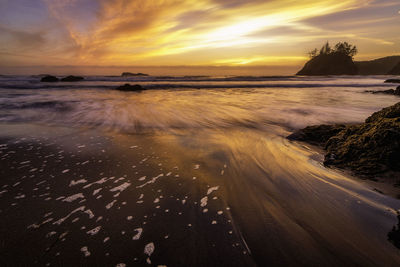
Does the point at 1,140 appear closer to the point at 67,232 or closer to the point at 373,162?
the point at 67,232

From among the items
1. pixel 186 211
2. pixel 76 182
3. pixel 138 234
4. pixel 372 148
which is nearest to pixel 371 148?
pixel 372 148

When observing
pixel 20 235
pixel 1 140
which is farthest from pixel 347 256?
pixel 1 140

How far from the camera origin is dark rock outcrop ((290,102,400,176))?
112 inches

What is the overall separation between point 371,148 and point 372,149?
2 cm

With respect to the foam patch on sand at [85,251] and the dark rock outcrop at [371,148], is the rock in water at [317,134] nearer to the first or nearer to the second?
the dark rock outcrop at [371,148]

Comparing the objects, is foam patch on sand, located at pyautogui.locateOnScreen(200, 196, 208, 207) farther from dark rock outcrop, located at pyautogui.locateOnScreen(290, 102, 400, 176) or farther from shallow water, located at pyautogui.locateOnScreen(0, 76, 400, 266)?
dark rock outcrop, located at pyautogui.locateOnScreen(290, 102, 400, 176)

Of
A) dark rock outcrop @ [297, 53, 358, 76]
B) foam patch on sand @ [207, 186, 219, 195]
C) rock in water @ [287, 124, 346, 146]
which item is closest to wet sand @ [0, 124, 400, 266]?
foam patch on sand @ [207, 186, 219, 195]

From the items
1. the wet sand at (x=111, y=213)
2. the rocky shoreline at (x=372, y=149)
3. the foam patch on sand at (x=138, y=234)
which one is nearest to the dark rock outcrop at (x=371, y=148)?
the rocky shoreline at (x=372, y=149)

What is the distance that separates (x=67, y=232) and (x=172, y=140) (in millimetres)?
3155

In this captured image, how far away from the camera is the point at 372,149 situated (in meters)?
3.10

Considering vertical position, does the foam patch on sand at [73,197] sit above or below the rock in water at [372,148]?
below

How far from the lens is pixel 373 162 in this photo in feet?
9.80

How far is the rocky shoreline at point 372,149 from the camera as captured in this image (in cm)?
281

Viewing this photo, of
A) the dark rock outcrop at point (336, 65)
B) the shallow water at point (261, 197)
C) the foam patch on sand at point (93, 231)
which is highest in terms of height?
the dark rock outcrop at point (336, 65)
